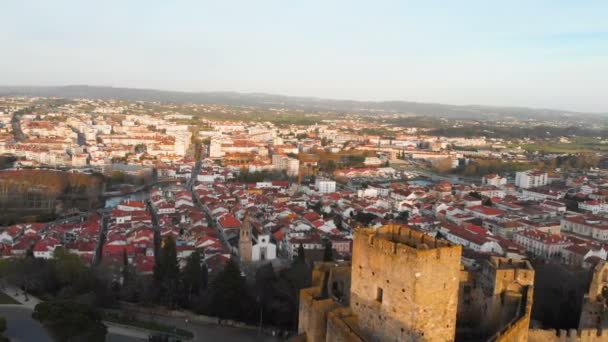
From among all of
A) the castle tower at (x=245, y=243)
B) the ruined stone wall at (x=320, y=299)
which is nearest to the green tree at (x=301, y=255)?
the castle tower at (x=245, y=243)

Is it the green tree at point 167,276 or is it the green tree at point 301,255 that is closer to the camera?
the green tree at point 167,276

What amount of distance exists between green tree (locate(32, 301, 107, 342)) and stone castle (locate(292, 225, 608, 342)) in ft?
21.5

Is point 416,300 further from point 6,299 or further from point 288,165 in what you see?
point 288,165

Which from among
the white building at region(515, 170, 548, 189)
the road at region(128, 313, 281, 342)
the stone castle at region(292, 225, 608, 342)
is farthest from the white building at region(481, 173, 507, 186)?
the stone castle at region(292, 225, 608, 342)

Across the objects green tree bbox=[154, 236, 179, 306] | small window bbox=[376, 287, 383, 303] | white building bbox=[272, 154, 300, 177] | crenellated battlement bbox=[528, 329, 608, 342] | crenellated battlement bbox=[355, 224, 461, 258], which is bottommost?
white building bbox=[272, 154, 300, 177]

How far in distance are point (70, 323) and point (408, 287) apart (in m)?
9.73

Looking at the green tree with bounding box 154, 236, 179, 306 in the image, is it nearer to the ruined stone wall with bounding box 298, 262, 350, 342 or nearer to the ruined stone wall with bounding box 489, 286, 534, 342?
the ruined stone wall with bounding box 298, 262, 350, 342

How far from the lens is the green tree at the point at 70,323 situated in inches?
490

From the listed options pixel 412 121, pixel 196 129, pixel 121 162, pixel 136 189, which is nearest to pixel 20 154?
pixel 121 162

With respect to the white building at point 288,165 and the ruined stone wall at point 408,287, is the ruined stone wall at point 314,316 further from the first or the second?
the white building at point 288,165

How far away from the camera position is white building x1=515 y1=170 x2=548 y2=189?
4794cm

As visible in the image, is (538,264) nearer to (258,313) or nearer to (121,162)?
(258,313)

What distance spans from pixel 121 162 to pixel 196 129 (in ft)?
142

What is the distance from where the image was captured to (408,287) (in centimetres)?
575
